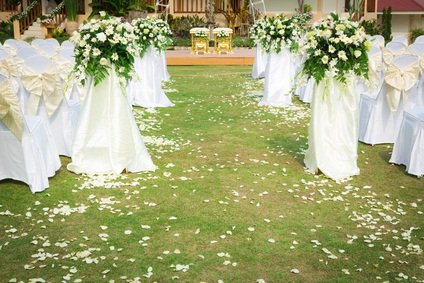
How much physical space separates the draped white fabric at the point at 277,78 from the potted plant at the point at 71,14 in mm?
16173

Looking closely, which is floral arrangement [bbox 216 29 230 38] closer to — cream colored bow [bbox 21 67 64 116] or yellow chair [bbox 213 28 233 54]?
yellow chair [bbox 213 28 233 54]

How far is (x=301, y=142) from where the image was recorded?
312 inches

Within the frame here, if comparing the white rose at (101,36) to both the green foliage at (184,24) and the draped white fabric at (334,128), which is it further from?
the green foliage at (184,24)

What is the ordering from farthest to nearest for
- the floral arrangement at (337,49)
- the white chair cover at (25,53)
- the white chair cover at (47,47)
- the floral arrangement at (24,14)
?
the floral arrangement at (24,14) < the white chair cover at (47,47) < the white chair cover at (25,53) < the floral arrangement at (337,49)

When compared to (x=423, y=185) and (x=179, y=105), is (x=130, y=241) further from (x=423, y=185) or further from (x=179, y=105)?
(x=179, y=105)

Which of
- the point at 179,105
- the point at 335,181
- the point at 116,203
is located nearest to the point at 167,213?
the point at 116,203

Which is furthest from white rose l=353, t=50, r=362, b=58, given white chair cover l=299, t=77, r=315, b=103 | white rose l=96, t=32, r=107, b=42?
white chair cover l=299, t=77, r=315, b=103

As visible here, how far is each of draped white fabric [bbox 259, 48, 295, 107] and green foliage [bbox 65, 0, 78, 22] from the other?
16.3m

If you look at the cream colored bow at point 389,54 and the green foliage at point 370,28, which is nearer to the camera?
the cream colored bow at point 389,54

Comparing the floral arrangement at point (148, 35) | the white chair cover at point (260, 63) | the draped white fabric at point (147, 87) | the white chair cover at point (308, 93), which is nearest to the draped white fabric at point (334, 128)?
the white chair cover at point (308, 93)

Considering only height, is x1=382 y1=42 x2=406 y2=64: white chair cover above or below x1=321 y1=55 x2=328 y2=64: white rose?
above

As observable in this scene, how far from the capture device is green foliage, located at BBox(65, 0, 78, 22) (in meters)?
24.5

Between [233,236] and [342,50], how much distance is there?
2.58 m

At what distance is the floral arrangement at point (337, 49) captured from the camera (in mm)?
5836
